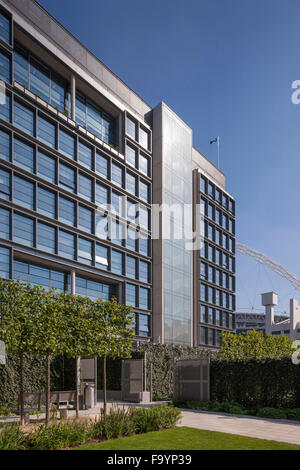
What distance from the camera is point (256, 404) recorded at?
22.5 metres

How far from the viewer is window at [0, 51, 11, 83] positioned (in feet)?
115

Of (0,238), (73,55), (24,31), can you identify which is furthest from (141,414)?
(73,55)

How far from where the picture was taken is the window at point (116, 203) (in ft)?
153

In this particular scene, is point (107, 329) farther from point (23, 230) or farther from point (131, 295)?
point (131, 295)

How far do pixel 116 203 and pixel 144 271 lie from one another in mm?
8167

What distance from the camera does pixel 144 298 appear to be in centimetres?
4978

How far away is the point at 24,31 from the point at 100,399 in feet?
93.9

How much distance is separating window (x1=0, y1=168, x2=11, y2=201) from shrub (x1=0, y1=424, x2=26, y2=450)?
24.6m

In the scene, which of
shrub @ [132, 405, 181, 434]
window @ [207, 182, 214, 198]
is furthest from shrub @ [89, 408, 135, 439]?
window @ [207, 182, 214, 198]

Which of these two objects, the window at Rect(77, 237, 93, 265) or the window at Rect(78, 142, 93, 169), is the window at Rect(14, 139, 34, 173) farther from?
the window at Rect(77, 237, 93, 265)

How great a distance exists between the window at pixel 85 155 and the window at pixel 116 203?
4.05m

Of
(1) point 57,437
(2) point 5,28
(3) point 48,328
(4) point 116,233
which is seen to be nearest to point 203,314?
(4) point 116,233

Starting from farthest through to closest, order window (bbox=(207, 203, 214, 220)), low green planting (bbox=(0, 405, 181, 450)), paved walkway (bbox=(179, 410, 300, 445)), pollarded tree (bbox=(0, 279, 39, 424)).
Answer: window (bbox=(207, 203, 214, 220)), pollarded tree (bbox=(0, 279, 39, 424)), paved walkway (bbox=(179, 410, 300, 445)), low green planting (bbox=(0, 405, 181, 450))
